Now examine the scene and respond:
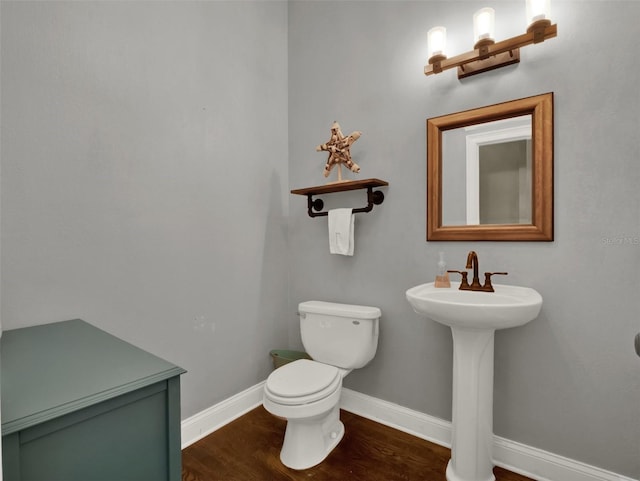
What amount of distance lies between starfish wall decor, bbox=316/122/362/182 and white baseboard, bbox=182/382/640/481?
1382 millimetres

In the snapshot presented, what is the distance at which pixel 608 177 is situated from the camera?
1.32 m

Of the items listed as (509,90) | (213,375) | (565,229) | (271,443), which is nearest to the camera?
(565,229)

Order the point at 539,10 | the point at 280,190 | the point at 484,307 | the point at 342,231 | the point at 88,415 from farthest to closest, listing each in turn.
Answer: the point at 280,190 < the point at 342,231 < the point at 539,10 < the point at 484,307 < the point at 88,415

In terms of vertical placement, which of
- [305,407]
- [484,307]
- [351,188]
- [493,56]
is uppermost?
[493,56]

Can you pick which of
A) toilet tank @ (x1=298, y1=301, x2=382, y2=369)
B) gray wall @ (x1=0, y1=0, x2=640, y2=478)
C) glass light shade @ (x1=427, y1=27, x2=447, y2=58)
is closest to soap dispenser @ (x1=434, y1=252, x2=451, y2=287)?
gray wall @ (x1=0, y1=0, x2=640, y2=478)

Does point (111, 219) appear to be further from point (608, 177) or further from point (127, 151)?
point (608, 177)

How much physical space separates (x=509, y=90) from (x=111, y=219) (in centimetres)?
189

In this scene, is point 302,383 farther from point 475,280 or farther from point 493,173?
point 493,173

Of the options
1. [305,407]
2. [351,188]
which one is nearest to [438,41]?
[351,188]

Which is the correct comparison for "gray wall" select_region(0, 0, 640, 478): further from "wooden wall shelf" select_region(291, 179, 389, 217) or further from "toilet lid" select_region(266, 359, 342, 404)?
"toilet lid" select_region(266, 359, 342, 404)

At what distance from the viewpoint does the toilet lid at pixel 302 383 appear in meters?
1.45

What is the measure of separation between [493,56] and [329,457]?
2057mm

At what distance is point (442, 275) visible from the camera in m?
1.61

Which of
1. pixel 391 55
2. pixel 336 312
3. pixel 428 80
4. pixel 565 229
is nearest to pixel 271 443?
pixel 336 312
